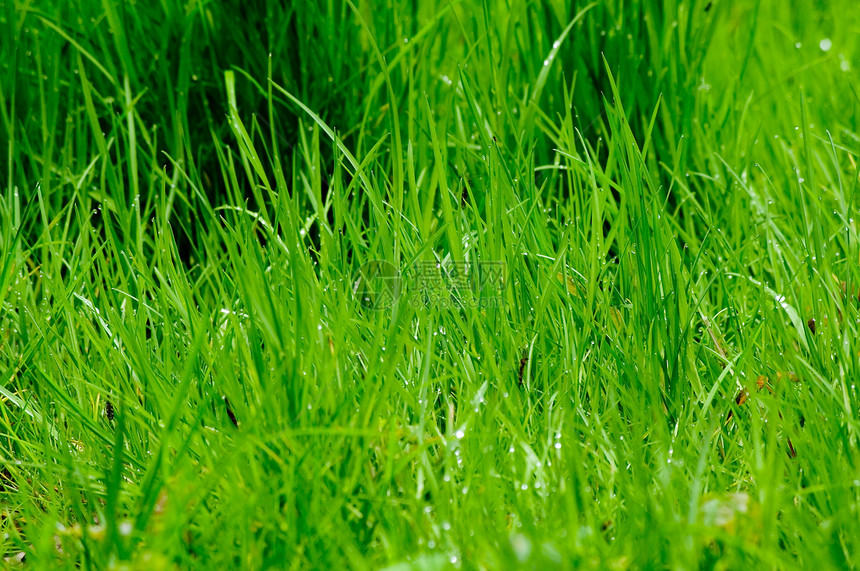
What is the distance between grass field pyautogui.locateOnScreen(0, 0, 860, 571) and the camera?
104 cm

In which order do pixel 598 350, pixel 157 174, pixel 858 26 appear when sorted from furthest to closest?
pixel 858 26
pixel 157 174
pixel 598 350

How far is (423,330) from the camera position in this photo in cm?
132

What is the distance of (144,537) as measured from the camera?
1.02m

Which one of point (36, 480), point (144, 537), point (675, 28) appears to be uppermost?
point (675, 28)

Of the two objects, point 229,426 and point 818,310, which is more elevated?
point 818,310

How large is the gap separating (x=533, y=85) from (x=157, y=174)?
996mm

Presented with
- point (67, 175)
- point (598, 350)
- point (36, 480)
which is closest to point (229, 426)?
point (36, 480)

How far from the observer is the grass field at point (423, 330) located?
3.40ft

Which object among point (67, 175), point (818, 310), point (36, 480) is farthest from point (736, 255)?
point (67, 175)

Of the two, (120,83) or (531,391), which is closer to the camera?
(531,391)

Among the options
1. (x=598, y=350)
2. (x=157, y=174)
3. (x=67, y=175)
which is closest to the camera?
(x=598, y=350)

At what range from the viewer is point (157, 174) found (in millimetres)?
1980

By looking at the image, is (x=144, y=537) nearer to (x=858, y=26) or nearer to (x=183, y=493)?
(x=183, y=493)

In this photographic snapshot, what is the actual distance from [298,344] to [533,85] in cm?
117
